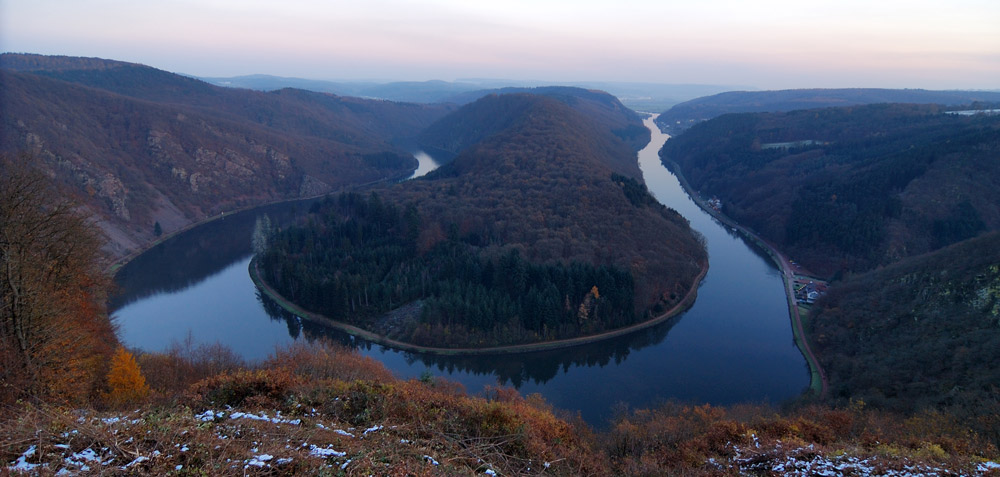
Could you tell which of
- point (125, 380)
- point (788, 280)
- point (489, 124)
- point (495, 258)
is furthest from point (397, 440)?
point (489, 124)

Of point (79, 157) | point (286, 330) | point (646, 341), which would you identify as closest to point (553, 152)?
point (646, 341)

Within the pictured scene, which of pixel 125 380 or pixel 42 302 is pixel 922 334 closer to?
pixel 125 380

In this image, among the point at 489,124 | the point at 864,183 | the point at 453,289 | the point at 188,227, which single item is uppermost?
the point at 489,124

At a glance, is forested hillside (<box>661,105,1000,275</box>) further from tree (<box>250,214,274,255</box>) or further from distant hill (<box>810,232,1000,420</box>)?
tree (<box>250,214,274,255</box>)

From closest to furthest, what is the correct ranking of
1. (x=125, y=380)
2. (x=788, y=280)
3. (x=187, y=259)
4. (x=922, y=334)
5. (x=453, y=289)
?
1. (x=125, y=380)
2. (x=922, y=334)
3. (x=453, y=289)
4. (x=788, y=280)
5. (x=187, y=259)

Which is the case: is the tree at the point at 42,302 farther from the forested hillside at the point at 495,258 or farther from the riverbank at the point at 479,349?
the forested hillside at the point at 495,258

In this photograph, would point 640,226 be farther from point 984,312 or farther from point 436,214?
point 984,312

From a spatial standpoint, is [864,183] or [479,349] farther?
[864,183]
